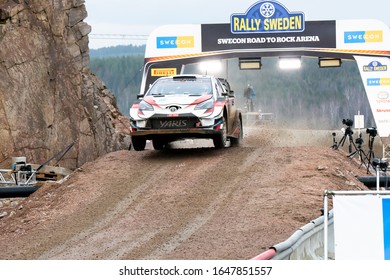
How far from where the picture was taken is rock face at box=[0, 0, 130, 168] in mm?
24656

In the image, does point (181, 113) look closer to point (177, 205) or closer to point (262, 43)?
point (177, 205)

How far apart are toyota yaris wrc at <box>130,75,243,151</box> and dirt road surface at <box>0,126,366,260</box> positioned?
53 centimetres

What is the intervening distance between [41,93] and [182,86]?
29.3 feet

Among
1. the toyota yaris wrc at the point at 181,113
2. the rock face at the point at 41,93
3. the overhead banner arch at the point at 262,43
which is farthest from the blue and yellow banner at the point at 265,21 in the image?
the toyota yaris wrc at the point at 181,113

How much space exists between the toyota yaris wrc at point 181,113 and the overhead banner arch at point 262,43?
8532 millimetres

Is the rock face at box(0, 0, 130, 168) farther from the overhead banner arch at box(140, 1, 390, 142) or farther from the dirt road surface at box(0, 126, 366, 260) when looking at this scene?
the dirt road surface at box(0, 126, 366, 260)

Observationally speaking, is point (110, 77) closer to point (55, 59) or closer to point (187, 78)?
point (55, 59)

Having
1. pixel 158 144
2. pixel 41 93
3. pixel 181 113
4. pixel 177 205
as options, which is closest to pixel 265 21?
pixel 41 93

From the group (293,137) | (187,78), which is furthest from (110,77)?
(187,78)

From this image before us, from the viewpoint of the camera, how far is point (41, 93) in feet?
86.5

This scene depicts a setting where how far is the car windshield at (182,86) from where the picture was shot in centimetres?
1845

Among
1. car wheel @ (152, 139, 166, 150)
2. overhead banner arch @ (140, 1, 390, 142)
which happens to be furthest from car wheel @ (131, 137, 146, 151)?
overhead banner arch @ (140, 1, 390, 142)

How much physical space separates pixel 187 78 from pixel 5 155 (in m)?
7.14

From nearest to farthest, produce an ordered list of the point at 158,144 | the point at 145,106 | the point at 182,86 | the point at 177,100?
the point at 177,100, the point at 145,106, the point at 182,86, the point at 158,144
